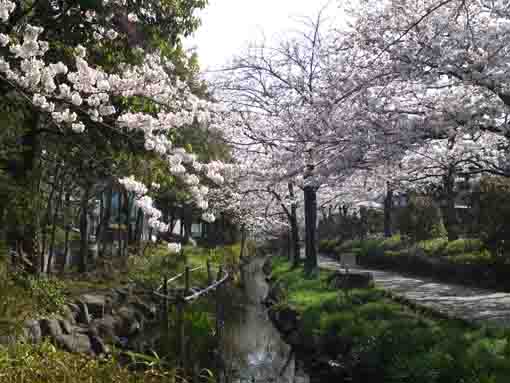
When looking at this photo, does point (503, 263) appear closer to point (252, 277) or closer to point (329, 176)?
point (329, 176)

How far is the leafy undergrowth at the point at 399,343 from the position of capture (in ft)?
20.6

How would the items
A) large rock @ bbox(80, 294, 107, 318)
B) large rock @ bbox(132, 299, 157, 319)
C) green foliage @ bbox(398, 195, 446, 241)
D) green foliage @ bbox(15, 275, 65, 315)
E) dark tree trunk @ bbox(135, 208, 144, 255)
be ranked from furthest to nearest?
1. dark tree trunk @ bbox(135, 208, 144, 255)
2. green foliage @ bbox(398, 195, 446, 241)
3. large rock @ bbox(132, 299, 157, 319)
4. large rock @ bbox(80, 294, 107, 318)
5. green foliage @ bbox(15, 275, 65, 315)

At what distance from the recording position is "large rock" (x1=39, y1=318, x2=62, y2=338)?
7857 millimetres

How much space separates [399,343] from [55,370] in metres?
4.95

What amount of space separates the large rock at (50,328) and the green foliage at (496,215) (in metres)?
10.7

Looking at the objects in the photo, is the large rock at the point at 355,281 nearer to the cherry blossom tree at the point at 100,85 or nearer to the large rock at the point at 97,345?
the cherry blossom tree at the point at 100,85

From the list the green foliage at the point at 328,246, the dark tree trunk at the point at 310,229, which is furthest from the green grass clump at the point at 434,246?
the green foliage at the point at 328,246

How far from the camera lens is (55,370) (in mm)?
5133

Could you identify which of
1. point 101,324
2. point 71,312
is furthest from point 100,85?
point 101,324

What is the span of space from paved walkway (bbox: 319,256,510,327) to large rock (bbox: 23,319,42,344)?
689 centimetres

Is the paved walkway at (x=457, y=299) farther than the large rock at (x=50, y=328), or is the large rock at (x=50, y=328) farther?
the paved walkway at (x=457, y=299)

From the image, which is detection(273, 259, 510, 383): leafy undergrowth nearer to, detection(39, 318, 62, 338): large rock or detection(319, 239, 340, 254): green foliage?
detection(39, 318, 62, 338): large rock

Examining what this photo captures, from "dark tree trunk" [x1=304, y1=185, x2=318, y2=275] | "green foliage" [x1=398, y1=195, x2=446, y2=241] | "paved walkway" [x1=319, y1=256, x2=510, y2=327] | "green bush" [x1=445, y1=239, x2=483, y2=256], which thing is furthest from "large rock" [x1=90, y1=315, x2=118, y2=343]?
"green foliage" [x1=398, y1=195, x2=446, y2=241]

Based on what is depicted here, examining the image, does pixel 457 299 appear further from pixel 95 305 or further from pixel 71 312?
pixel 71 312
